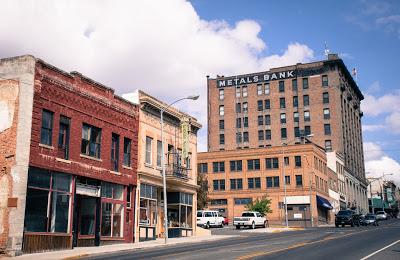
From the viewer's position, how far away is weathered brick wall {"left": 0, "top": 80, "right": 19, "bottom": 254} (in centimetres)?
2267

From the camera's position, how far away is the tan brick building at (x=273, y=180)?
7275 centimetres

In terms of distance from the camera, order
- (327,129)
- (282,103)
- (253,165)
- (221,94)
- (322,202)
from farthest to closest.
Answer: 1. (221,94)
2. (282,103)
3. (327,129)
4. (253,165)
5. (322,202)

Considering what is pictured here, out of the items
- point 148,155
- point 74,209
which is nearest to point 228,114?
point 148,155

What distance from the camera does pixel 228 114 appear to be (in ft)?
330

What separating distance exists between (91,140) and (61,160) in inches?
139

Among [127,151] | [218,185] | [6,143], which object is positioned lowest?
[6,143]

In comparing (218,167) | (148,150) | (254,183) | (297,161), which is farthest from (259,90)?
(148,150)

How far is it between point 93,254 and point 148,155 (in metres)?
13.1

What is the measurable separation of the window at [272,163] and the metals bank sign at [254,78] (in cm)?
2684

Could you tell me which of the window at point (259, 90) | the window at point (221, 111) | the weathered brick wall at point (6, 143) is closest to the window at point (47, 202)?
the weathered brick wall at point (6, 143)

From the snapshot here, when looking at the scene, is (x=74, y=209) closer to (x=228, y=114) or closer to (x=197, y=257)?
(x=197, y=257)

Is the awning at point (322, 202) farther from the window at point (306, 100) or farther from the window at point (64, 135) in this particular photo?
the window at point (64, 135)

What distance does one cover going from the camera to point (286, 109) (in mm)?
96375

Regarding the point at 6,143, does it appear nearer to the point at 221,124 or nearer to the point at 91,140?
the point at 91,140
